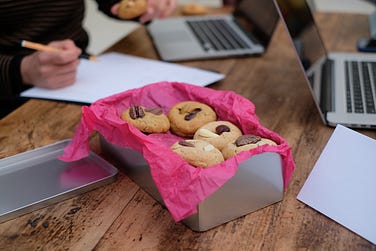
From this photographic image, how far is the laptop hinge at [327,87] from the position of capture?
986 mm

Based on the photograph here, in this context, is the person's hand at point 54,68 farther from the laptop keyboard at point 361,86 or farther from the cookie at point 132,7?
the laptop keyboard at point 361,86

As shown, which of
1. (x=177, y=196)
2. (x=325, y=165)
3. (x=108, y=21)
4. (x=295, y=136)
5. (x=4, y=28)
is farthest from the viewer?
(x=108, y=21)

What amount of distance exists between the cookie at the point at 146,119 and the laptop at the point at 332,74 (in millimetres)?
316

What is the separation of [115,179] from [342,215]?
1.16 feet

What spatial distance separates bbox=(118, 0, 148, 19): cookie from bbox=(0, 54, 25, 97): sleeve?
12.0 inches

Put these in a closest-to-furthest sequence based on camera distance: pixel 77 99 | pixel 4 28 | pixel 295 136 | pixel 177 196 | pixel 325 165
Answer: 1. pixel 177 196
2. pixel 325 165
3. pixel 295 136
4. pixel 77 99
5. pixel 4 28

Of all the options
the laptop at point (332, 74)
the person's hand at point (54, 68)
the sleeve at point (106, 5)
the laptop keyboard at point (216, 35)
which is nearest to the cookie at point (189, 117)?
the laptop at point (332, 74)

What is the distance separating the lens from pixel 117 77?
1.15 metres

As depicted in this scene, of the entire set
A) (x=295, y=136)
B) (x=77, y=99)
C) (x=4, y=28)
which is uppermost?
(x=4, y=28)

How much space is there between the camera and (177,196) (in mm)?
639

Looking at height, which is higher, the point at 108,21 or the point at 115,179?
the point at 115,179

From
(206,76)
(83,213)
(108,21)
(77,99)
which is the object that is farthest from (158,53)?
(108,21)

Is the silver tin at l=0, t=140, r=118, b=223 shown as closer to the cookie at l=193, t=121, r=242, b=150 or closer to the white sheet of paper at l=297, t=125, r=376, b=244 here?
the cookie at l=193, t=121, r=242, b=150

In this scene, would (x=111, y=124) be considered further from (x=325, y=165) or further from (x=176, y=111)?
(x=325, y=165)
